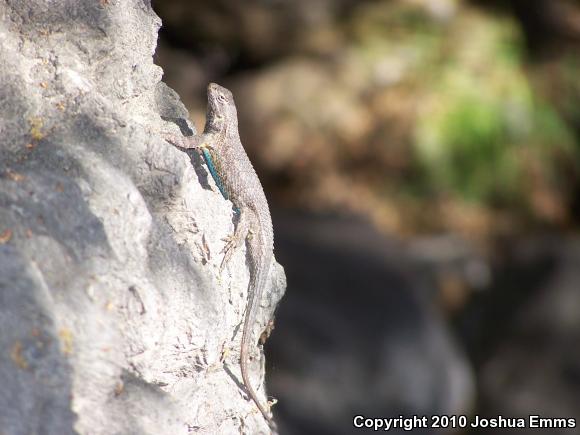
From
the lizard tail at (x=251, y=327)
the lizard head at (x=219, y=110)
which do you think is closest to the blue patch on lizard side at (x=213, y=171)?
the lizard head at (x=219, y=110)

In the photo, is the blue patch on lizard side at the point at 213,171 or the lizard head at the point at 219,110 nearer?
the blue patch on lizard side at the point at 213,171

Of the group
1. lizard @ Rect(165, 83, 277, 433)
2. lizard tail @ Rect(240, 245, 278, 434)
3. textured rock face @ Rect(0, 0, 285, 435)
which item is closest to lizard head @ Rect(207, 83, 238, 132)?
lizard @ Rect(165, 83, 277, 433)

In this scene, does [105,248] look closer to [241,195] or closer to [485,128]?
[241,195]

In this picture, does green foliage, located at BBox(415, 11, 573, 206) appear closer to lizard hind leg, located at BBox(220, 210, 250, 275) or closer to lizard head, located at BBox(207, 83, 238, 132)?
lizard head, located at BBox(207, 83, 238, 132)

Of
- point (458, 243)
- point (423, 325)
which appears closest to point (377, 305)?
point (423, 325)

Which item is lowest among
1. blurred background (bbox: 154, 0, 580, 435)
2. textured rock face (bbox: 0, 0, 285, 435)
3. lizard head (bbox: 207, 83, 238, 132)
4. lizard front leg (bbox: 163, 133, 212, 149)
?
textured rock face (bbox: 0, 0, 285, 435)

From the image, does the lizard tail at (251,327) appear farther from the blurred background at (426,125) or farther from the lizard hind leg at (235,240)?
the blurred background at (426,125)

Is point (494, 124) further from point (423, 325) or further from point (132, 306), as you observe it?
point (132, 306)
